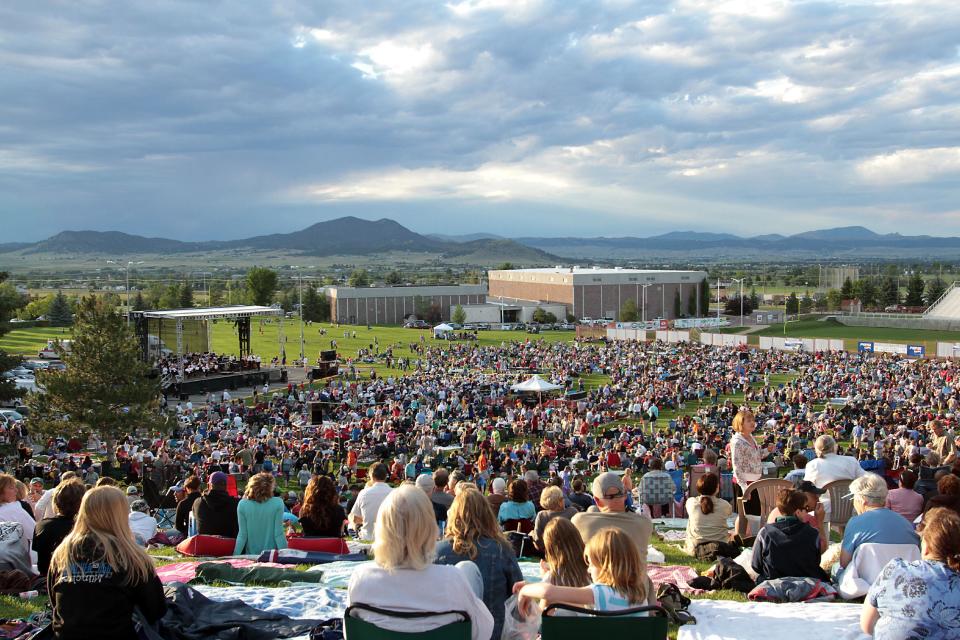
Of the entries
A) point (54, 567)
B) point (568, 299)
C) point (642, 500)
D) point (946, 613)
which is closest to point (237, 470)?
point (642, 500)

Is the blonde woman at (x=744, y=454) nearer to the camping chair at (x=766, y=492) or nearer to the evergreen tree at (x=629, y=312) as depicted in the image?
the camping chair at (x=766, y=492)

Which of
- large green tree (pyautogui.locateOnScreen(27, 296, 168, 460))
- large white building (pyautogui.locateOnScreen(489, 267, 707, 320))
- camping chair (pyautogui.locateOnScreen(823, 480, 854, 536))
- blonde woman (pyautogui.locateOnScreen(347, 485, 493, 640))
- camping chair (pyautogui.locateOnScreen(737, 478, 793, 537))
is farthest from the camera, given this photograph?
large white building (pyautogui.locateOnScreen(489, 267, 707, 320))

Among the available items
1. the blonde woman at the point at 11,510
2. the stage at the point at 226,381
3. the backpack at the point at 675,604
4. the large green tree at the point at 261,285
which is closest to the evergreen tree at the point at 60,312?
the large green tree at the point at 261,285

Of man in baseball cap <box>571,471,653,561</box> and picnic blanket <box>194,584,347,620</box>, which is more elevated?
man in baseball cap <box>571,471,653,561</box>

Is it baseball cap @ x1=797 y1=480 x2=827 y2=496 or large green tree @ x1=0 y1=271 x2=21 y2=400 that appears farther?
large green tree @ x1=0 y1=271 x2=21 y2=400

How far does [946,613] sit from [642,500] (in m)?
7.67

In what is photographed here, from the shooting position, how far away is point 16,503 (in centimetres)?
709

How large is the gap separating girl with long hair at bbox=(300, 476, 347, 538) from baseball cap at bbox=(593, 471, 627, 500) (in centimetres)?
240

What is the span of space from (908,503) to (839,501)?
0.78 m

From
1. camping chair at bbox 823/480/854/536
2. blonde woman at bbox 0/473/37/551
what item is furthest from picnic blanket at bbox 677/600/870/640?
blonde woman at bbox 0/473/37/551

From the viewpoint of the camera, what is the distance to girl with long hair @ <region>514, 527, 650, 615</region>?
13.3ft

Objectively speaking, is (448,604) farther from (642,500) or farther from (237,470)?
(237,470)

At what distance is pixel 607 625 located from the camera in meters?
3.99

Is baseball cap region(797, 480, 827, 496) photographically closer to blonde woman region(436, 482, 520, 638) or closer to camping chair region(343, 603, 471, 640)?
blonde woman region(436, 482, 520, 638)
